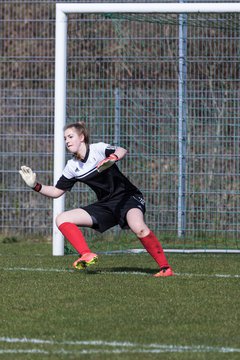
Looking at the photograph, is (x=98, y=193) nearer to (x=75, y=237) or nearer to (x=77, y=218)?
(x=77, y=218)

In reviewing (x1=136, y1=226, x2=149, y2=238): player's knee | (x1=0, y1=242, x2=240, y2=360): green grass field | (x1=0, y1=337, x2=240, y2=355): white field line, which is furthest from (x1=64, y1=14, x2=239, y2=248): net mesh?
(x1=0, y1=337, x2=240, y2=355): white field line

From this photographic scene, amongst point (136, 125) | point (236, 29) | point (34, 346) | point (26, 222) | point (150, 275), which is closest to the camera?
point (34, 346)

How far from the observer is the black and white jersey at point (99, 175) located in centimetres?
878

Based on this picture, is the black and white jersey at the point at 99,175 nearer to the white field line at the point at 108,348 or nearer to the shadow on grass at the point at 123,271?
the shadow on grass at the point at 123,271

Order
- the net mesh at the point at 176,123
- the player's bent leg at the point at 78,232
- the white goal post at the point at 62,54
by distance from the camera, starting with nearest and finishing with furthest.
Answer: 1. the player's bent leg at the point at 78,232
2. the white goal post at the point at 62,54
3. the net mesh at the point at 176,123

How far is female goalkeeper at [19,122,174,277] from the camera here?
8562 mm

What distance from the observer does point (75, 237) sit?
8531 millimetres

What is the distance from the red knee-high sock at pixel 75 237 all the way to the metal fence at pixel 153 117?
11.4 feet

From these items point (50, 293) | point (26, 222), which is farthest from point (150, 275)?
point (26, 222)

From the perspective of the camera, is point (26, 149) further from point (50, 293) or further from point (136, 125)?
point (50, 293)

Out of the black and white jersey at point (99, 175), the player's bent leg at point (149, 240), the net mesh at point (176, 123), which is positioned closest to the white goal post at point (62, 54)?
the net mesh at point (176, 123)

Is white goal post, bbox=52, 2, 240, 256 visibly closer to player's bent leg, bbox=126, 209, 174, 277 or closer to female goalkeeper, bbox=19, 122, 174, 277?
female goalkeeper, bbox=19, 122, 174, 277

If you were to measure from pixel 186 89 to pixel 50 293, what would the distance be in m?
5.40

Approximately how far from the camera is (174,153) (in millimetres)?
12219
